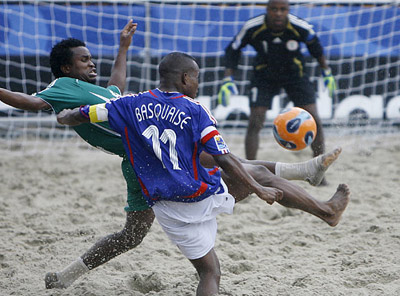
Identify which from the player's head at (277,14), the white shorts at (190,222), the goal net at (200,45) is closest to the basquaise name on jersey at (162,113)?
the white shorts at (190,222)

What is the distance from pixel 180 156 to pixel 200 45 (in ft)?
18.0

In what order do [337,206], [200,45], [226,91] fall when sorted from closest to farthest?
[337,206] → [226,91] → [200,45]

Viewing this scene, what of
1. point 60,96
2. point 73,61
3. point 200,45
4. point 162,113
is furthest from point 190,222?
point 200,45

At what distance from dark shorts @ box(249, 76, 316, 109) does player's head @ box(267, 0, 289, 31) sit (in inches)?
23.3

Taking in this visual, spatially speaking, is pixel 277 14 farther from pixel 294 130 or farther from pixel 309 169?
pixel 309 169

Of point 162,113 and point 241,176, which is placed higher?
point 162,113

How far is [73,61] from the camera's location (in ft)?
12.0

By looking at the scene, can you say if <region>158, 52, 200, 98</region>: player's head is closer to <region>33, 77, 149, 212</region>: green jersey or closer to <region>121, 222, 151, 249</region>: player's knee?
<region>33, 77, 149, 212</region>: green jersey

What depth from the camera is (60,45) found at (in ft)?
12.2

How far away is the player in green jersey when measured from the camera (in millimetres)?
3326

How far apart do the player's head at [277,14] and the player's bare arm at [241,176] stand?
3.49m

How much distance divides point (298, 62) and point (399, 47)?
2760 millimetres

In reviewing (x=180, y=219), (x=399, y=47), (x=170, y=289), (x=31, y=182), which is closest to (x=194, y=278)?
(x=170, y=289)

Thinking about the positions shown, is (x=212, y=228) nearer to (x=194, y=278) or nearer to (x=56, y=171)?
(x=194, y=278)
